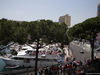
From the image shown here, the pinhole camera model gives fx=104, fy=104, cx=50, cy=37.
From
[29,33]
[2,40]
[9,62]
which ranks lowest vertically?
[9,62]

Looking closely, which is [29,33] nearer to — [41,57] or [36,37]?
[36,37]

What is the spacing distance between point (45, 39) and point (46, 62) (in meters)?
8.65

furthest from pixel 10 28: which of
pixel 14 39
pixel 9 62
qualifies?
pixel 9 62

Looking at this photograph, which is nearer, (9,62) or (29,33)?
(29,33)

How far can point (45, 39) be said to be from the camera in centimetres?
1306

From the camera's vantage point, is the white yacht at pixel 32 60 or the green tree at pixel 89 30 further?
the white yacht at pixel 32 60

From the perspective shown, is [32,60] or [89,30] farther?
[32,60]

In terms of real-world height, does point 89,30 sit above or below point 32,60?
above

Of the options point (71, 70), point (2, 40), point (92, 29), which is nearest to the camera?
point (2, 40)

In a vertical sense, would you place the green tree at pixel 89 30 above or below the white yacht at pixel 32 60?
above

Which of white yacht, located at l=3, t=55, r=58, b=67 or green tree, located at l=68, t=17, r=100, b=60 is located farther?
white yacht, located at l=3, t=55, r=58, b=67

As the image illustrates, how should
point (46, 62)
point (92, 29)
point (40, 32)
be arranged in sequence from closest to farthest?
point (40, 32) < point (92, 29) < point (46, 62)

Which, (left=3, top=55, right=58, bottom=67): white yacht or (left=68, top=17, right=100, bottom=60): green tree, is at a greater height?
(left=68, top=17, right=100, bottom=60): green tree

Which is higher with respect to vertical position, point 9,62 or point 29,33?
point 29,33
